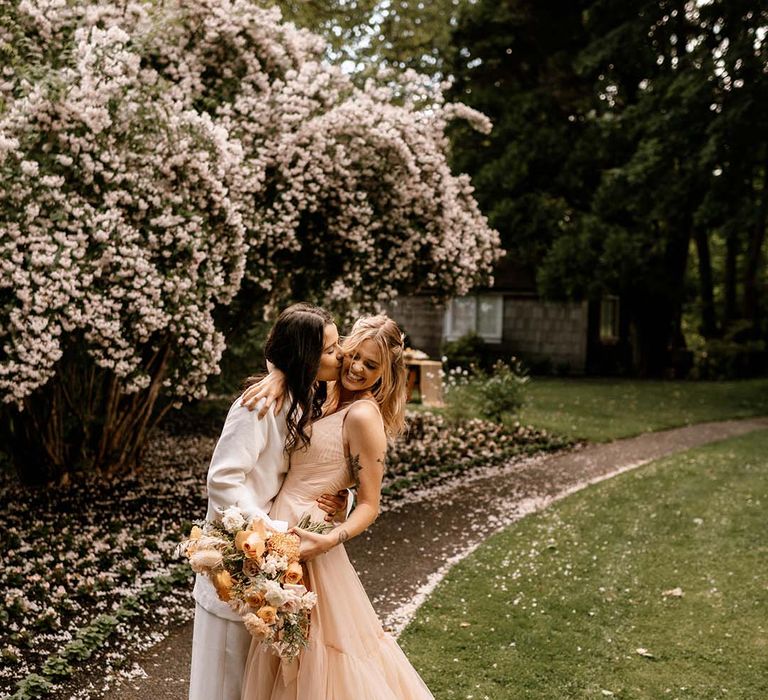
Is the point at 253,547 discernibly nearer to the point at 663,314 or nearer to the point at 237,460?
the point at 237,460

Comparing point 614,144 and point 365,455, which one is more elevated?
point 614,144

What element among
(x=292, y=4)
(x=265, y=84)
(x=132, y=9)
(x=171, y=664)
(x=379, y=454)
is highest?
(x=292, y=4)

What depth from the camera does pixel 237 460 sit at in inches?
117

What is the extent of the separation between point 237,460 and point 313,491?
0.36 meters

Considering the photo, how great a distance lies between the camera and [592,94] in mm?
22219

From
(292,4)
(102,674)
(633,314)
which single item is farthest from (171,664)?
(633,314)

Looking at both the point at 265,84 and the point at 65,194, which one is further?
the point at 265,84

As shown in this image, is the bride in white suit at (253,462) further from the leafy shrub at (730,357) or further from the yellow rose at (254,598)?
the leafy shrub at (730,357)

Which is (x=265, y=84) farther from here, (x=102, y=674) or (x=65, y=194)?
(x=102, y=674)

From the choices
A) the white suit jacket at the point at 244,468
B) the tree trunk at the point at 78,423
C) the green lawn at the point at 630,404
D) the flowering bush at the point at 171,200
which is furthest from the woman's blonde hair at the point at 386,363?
the green lawn at the point at 630,404

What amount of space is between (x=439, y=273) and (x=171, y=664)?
703 centimetres

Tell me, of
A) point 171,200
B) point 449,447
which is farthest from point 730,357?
point 171,200

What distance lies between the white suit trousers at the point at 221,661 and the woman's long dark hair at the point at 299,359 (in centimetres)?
67

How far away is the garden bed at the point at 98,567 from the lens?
185 inches
